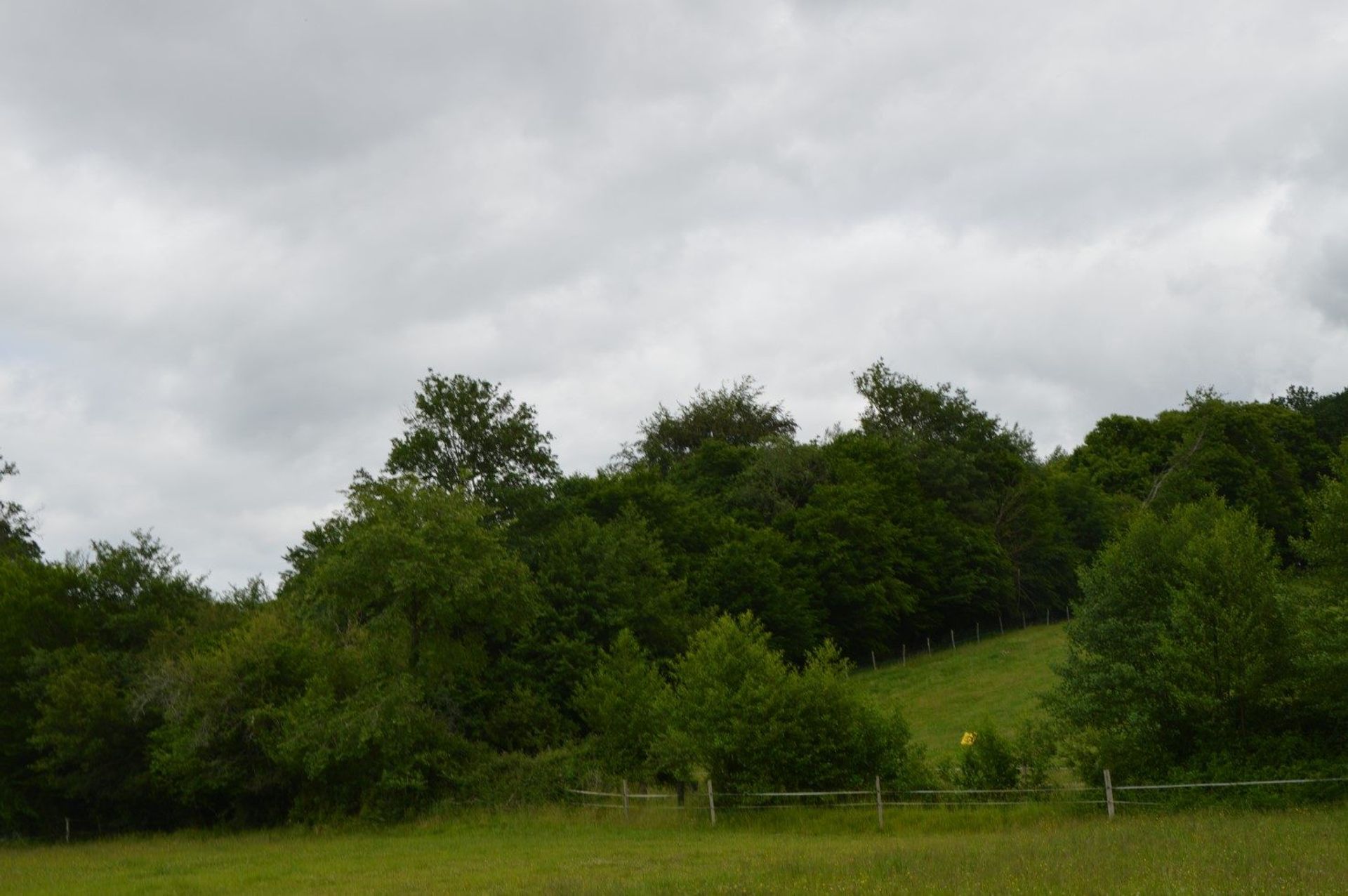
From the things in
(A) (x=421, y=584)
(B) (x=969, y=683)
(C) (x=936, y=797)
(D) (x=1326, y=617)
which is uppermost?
(A) (x=421, y=584)

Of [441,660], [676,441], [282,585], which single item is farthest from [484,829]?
[676,441]

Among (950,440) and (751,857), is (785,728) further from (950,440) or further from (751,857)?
(950,440)

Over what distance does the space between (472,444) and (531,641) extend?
1059 cm

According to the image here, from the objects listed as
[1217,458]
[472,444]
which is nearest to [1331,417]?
[1217,458]

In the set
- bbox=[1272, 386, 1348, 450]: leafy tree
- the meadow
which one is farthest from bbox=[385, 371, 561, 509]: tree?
bbox=[1272, 386, 1348, 450]: leafy tree

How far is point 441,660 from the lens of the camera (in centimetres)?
4009

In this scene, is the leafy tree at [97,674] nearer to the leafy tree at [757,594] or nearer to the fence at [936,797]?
the fence at [936,797]

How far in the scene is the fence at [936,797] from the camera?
24.9 m

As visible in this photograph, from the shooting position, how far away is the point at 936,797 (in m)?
28.6

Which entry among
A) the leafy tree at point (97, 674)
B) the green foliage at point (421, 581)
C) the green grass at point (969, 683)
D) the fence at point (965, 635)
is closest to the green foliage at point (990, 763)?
the green grass at point (969, 683)

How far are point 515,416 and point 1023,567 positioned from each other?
135 ft

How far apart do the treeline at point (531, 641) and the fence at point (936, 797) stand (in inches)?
26.4

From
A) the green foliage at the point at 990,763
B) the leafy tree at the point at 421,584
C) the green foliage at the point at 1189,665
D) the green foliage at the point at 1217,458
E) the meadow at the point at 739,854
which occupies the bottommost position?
the meadow at the point at 739,854

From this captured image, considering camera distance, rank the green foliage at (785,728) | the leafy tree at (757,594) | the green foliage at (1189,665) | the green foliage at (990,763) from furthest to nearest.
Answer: the leafy tree at (757,594) → the green foliage at (785,728) → the green foliage at (990,763) → the green foliage at (1189,665)
